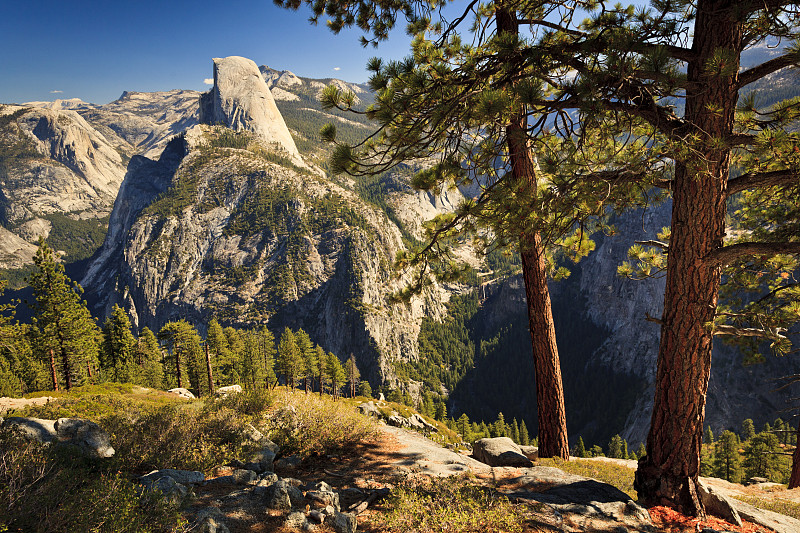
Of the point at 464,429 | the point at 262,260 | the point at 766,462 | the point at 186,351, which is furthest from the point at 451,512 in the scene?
the point at 262,260

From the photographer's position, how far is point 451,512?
4.24 metres

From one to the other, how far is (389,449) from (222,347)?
41482 millimetres

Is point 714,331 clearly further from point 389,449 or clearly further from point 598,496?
point 389,449

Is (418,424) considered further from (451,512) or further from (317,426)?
(451,512)

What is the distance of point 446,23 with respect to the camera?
773 centimetres

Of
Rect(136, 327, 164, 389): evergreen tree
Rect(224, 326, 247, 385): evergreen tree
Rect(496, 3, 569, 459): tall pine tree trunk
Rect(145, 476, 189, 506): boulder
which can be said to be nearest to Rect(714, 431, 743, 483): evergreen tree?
Rect(496, 3, 569, 459): tall pine tree trunk

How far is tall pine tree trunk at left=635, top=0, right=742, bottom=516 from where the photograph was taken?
517 centimetres

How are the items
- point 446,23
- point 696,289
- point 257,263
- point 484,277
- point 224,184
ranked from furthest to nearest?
point 484,277 → point 224,184 → point 257,263 → point 446,23 → point 696,289

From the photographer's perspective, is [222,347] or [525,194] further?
[222,347]

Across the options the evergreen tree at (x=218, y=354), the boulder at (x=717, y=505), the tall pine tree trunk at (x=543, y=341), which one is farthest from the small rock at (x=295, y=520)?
the evergreen tree at (x=218, y=354)

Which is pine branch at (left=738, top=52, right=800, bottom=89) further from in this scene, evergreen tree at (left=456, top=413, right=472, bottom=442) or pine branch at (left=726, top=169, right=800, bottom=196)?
evergreen tree at (left=456, top=413, right=472, bottom=442)

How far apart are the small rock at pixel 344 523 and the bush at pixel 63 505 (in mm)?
1833

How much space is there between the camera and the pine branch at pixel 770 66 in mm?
4020

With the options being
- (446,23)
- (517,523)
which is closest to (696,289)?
(517,523)
